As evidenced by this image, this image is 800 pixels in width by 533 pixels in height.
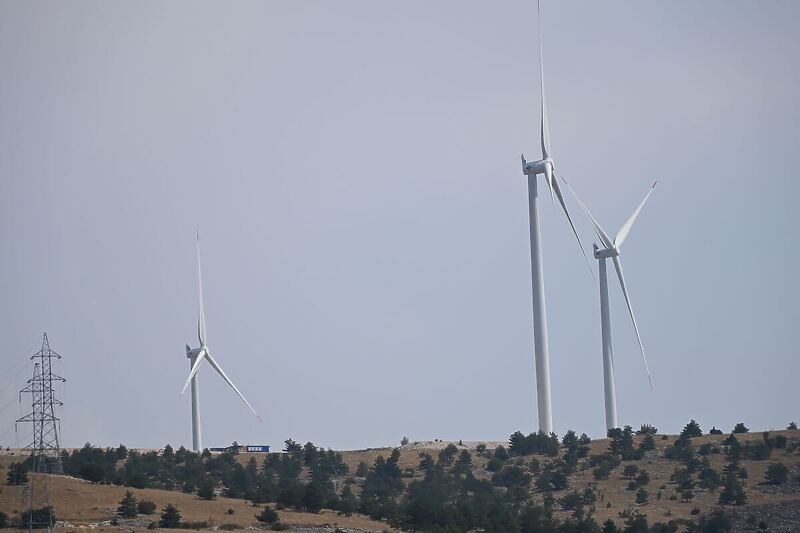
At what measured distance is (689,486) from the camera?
123 meters

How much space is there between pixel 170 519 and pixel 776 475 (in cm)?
5378

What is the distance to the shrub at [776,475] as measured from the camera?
406 feet

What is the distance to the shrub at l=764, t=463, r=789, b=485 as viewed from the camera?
4867 inches

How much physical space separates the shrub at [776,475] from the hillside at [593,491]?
1.70 ft

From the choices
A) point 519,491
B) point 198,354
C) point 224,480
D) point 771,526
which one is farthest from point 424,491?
point 198,354

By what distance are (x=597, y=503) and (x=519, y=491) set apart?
681 centimetres

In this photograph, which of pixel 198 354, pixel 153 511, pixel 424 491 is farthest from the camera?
pixel 198 354

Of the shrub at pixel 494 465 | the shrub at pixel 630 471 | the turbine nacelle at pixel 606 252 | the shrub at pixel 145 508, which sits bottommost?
the shrub at pixel 145 508

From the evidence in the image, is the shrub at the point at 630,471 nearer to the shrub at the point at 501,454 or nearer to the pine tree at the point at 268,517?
the shrub at the point at 501,454

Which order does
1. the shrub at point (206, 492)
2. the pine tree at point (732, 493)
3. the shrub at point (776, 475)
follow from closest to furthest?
1. the shrub at point (206, 492)
2. the pine tree at point (732, 493)
3. the shrub at point (776, 475)

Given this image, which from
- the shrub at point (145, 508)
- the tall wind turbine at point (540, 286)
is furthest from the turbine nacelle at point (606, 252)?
the shrub at point (145, 508)

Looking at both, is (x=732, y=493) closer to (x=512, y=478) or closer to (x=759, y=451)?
(x=759, y=451)

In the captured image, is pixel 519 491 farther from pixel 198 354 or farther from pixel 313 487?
pixel 198 354

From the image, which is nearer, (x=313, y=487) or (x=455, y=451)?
(x=313, y=487)
